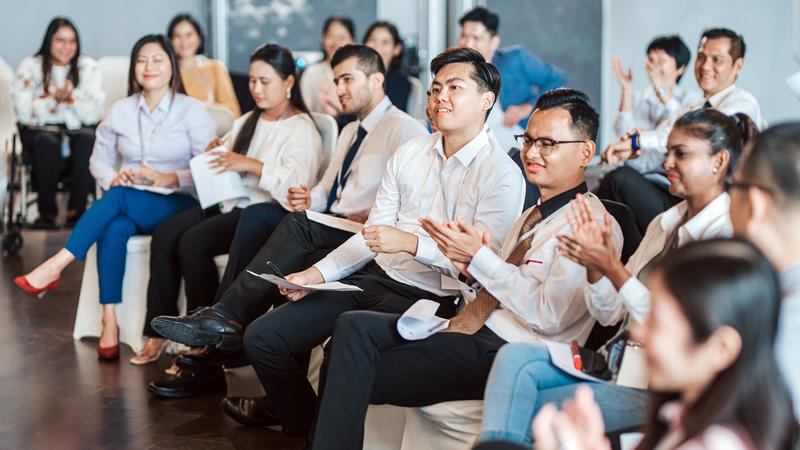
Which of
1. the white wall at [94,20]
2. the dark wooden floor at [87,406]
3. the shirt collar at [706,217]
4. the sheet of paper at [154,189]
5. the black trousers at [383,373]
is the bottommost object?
the dark wooden floor at [87,406]

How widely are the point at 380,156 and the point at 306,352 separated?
869mm

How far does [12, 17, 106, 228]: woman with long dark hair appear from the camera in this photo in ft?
20.1

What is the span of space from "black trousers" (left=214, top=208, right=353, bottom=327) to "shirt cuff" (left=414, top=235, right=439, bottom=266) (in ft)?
2.10

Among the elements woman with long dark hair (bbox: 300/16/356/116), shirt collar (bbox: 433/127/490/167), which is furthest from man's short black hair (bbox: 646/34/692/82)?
shirt collar (bbox: 433/127/490/167)

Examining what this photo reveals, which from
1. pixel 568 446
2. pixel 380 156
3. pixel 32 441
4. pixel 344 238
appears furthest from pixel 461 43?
pixel 568 446

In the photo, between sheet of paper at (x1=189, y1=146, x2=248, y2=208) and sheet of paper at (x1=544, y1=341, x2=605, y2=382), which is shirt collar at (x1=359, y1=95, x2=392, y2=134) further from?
sheet of paper at (x1=544, y1=341, x2=605, y2=382)

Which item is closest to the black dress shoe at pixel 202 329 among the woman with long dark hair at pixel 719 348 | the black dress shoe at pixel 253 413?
the black dress shoe at pixel 253 413

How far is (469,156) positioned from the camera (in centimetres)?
289

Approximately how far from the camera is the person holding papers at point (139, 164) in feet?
13.4

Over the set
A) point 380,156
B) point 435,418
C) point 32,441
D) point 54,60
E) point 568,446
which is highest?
point 54,60

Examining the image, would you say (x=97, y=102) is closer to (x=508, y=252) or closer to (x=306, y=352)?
(x=306, y=352)

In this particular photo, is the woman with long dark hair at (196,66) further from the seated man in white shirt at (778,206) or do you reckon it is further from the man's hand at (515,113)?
the seated man in white shirt at (778,206)

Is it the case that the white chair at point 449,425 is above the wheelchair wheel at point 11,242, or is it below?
above

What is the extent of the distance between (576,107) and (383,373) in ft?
2.86
